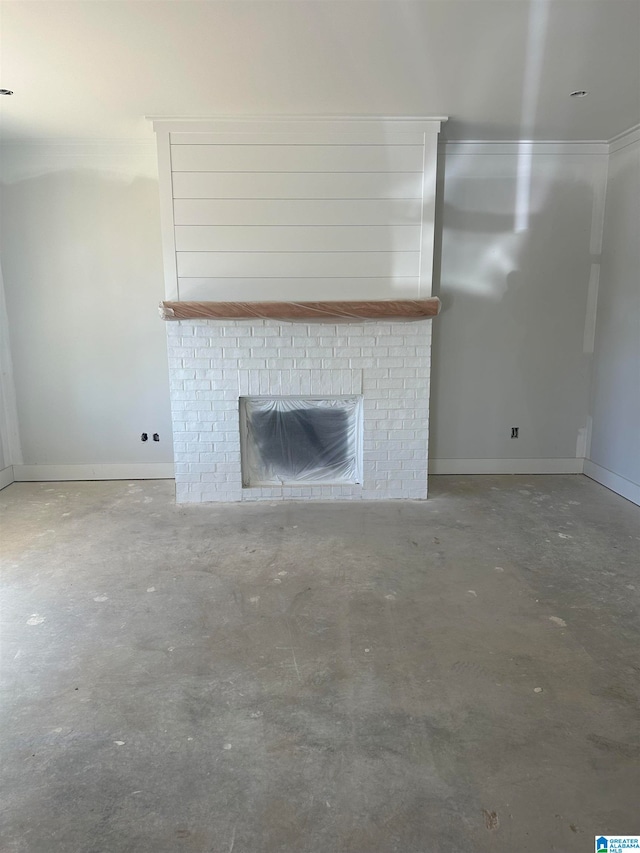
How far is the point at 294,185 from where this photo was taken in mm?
3859

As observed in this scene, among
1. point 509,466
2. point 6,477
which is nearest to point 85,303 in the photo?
point 6,477

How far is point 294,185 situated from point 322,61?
41.7 inches

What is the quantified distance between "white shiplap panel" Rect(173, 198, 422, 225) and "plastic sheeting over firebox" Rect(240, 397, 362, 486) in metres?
1.29

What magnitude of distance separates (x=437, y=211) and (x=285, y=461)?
7.76 ft

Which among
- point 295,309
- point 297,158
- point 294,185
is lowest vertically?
point 295,309

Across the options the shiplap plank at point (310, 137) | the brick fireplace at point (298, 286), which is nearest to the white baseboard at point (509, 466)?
the brick fireplace at point (298, 286)

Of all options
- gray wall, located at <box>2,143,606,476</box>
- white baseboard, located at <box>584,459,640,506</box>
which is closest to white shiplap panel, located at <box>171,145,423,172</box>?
gray wall, located at <box>2,143,606,476</box>

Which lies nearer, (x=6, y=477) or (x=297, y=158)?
(x=297, y=158)

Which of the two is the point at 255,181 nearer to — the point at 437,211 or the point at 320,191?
the point at 320,191

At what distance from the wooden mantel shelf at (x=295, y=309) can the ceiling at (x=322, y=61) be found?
1.24 metres

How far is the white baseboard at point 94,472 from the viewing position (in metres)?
4.82

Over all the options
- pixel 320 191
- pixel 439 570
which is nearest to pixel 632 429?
pixel 439 570

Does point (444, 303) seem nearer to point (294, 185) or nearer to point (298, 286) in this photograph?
point (298, 286)

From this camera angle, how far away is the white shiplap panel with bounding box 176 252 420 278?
3.95 metres
